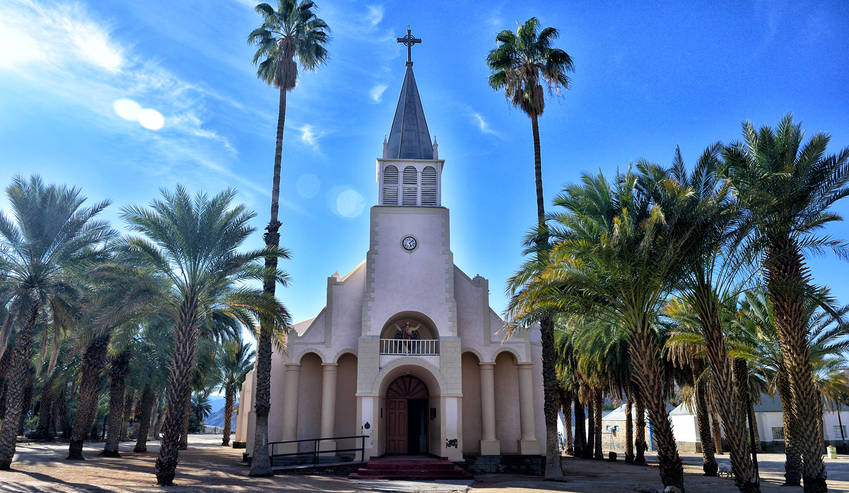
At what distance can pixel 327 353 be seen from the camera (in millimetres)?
26797

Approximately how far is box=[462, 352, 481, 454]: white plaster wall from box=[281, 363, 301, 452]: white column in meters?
7.93

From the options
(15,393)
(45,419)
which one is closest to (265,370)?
(15,393)

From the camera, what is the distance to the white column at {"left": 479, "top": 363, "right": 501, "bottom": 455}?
25.4m

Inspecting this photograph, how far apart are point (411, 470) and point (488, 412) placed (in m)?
5.18

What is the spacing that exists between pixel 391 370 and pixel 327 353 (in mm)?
3396

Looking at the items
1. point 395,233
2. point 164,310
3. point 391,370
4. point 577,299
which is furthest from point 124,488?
point 395,233

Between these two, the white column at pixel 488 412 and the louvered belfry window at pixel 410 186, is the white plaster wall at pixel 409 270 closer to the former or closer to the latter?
the louvered belfry window at pixel 410 186

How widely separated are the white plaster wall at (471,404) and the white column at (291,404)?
7.93m

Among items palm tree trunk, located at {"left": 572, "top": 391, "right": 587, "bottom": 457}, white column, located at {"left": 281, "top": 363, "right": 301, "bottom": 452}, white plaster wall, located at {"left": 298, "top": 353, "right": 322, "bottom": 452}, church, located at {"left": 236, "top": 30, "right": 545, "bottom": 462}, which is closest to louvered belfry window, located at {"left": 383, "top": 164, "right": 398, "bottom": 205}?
church, located at {"left": 236, "top": 30, "right": 545, "bottom": 462}

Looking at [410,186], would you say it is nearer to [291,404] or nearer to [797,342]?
[291,404]

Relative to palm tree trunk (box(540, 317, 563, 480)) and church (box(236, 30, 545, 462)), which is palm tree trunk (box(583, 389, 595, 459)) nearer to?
church (box(236, 30, 545, 462))

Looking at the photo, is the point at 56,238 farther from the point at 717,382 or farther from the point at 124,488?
the point at 717,382

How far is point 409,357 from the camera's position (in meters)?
25.5

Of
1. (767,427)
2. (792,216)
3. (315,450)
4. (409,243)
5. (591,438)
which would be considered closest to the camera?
(792,216)
